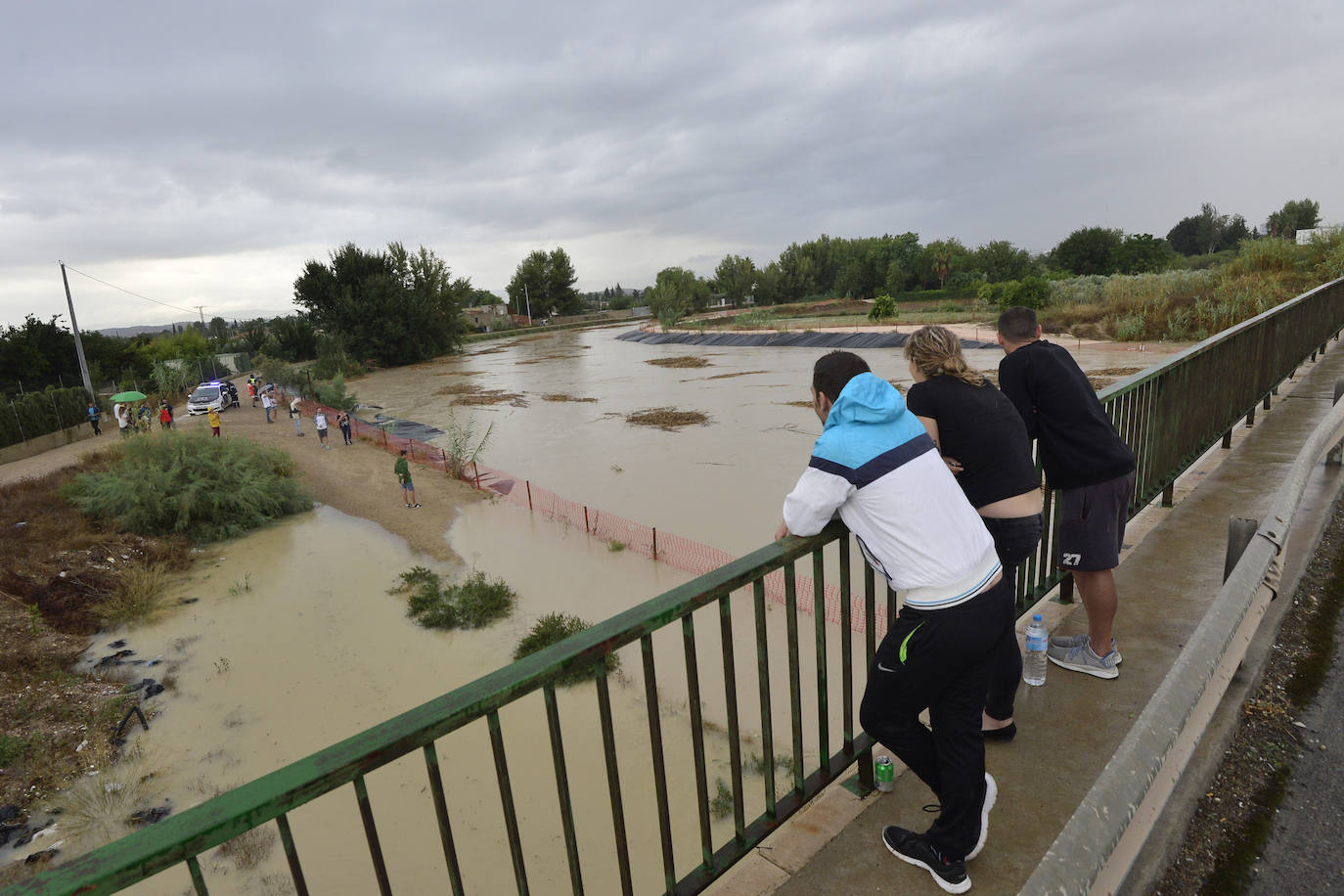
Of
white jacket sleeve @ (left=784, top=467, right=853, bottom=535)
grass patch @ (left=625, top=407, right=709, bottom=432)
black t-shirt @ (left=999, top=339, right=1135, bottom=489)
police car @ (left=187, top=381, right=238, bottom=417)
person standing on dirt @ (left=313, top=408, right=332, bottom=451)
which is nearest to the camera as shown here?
white jacket sleeve @ (left=784, top=467, right=853, bottom=535)

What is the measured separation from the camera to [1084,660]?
323cm

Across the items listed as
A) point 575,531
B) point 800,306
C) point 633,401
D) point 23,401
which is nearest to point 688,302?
point 800,306

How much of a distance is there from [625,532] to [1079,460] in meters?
11.4

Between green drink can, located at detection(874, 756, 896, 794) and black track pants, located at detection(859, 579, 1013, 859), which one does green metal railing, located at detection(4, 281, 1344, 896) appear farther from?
black track pants, located at detection(859, 579, 1013, 859)

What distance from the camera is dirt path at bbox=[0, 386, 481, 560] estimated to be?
15.6m

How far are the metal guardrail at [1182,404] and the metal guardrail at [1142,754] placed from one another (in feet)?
5.46

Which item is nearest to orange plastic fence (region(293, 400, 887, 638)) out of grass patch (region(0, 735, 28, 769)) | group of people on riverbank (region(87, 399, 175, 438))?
group of people on riverbank (region(87, 399, 175, 438))

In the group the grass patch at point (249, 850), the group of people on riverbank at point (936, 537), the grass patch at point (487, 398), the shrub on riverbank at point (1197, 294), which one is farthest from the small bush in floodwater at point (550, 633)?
the grass patch at point (487, 398)

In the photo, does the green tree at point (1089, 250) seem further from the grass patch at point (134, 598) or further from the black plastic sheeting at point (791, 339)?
the grass patch at point (134, 598)

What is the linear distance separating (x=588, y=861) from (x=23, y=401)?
30.6m

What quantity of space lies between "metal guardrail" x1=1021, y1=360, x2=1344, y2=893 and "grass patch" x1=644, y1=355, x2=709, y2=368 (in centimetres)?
4270

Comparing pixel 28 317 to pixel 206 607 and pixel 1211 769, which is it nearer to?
pixel 206 607

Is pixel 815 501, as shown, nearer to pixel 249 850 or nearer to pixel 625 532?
pixel 249 850

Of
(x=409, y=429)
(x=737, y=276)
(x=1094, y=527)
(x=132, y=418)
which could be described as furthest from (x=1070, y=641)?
(x=737, y=276)
